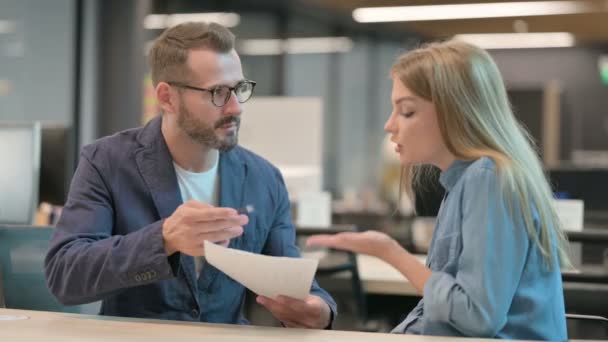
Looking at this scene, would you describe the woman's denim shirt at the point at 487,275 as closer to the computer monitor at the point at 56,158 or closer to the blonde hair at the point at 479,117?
the blonde hair at the point at 479,117

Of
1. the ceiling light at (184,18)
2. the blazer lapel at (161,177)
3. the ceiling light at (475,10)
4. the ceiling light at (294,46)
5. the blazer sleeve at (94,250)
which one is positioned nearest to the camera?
the blazer sleeve at (94,250)

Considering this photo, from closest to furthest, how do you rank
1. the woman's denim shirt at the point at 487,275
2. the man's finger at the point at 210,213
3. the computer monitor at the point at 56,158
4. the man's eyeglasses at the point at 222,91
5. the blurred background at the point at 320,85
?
1. the woman's denim shirt at the point at 487,275
2. the man's finger at the point at 210,213
3. the man's eyeglasses at the point at 222,91
4. the computer monitor at the point at 56,158
5. the blurred background at the point at 320,85

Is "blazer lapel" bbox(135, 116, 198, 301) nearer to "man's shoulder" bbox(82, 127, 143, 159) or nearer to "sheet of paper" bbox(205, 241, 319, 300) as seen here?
"man's shoulder" bbox(82, 127, 143, 159)

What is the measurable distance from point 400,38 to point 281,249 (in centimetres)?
1138

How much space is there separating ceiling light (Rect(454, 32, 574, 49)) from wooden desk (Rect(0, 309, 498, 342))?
10127 mm

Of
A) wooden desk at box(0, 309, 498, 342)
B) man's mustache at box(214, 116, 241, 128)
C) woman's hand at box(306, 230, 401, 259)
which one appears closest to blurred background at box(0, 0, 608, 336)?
man's mustache at box(214, 116, 241, 128)

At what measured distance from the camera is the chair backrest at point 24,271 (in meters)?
2.37

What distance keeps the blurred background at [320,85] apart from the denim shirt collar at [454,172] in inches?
23.5

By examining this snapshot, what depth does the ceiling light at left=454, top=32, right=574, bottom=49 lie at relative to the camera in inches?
476

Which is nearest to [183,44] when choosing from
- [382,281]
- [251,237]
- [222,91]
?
[222,91]

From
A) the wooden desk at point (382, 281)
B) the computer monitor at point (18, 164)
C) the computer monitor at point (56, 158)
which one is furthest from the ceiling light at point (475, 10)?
the computer monitor at point (18, 164)

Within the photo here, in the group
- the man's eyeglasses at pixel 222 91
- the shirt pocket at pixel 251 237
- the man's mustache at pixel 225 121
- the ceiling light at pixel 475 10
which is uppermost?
the ceiling light at pixel 475 10

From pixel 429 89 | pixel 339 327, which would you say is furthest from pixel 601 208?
pixel 429 89

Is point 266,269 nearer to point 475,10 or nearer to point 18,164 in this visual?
point 18,164
